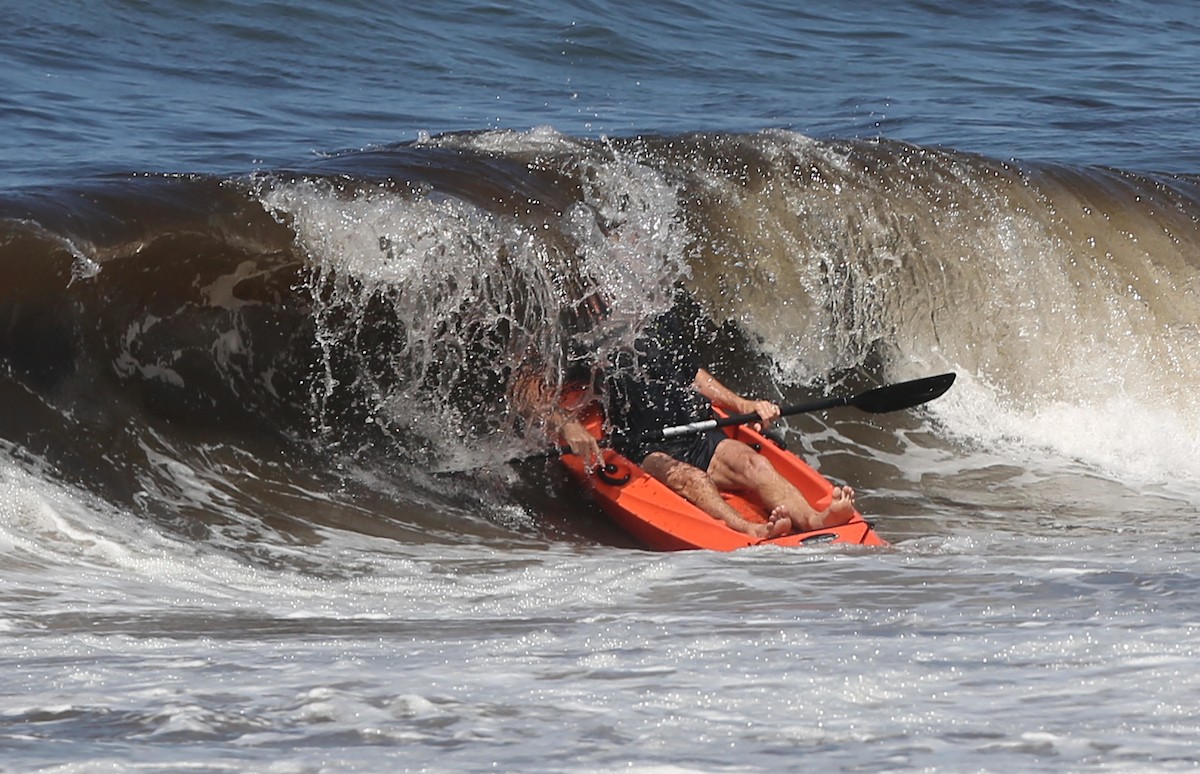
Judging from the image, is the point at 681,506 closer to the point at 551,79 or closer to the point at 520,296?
the point at 520,296

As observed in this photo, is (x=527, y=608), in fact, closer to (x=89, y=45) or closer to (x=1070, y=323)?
(x=1070, y=323)

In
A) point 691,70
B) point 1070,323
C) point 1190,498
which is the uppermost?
point 691,70

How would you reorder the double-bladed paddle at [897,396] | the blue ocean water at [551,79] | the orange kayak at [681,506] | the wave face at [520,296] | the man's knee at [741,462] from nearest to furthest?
the orange kayak at [681,506] < the wave face at [520,296] < the man's knee at [741,462] < the double-bladed paddle at [897,396] < the blue ocean water at [551,79]

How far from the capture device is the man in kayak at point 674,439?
20.4ft

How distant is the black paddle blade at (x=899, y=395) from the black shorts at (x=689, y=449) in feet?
2.92

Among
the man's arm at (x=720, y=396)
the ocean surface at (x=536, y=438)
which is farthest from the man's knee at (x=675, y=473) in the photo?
the man's arm at (x=720, y=396)

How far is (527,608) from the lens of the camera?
14.7 ft

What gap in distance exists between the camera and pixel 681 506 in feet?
19.8

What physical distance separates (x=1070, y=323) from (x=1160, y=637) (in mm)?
5304

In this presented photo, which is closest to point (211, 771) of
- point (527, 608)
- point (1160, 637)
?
point (527, 608)

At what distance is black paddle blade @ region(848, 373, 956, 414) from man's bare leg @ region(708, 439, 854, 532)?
2.62 ft

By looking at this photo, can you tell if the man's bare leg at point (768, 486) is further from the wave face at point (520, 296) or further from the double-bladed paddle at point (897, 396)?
the wave face at point (520, 296)

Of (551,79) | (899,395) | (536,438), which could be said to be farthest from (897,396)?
(551,79)

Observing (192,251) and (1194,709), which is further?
(192,251)
